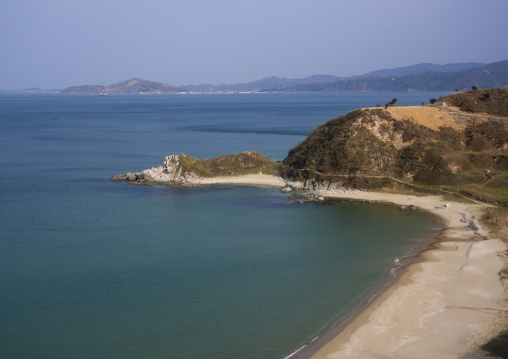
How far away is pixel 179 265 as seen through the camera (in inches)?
1323

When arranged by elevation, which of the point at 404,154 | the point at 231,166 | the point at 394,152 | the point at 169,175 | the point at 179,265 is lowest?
the point at 179,265

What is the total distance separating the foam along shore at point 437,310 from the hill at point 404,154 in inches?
666

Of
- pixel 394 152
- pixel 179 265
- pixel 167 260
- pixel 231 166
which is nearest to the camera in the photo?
pixel 179 265

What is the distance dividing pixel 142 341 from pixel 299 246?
652 inches

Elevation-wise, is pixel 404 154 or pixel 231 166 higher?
pixel 404 154

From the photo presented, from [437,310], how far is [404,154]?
3302 cm

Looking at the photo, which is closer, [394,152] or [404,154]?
[404,154]

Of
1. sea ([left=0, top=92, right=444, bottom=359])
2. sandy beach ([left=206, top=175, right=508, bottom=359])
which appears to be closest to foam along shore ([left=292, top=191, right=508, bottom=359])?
sandy beach ([left=206, top=175, right=508, bottom=359])

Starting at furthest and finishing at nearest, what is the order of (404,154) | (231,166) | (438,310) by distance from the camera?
1. (231,166)
2. (404,154)
3. (438,310)

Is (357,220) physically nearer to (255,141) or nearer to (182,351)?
(182,351)

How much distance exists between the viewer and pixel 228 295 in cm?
2880

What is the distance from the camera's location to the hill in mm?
52859

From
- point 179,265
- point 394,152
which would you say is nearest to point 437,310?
point 179,265

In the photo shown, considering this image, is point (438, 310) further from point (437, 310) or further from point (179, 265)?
point (179, 265)
